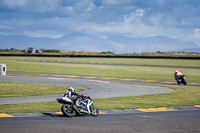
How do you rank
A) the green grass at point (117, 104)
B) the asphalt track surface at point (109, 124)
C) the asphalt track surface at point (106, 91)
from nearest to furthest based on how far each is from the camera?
the asphalt track surface at point (109, 124)
the green grass at point (117, 104)
the asphalt track surface at point (106, 91)

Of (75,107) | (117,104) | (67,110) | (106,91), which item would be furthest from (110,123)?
(106,91)

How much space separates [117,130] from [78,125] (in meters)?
1.70

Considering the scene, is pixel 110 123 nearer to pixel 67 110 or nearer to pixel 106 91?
pixel 67 110

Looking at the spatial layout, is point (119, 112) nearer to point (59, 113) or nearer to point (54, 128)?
point (59, 113)

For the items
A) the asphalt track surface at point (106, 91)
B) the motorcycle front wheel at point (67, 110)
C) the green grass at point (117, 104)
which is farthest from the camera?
the asphalt track surface at point (106, 91)

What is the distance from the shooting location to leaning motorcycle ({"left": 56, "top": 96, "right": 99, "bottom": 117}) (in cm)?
1440

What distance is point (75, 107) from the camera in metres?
14.5

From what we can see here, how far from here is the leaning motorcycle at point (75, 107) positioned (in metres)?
14.4

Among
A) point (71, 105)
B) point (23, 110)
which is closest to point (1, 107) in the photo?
point (23, 110)

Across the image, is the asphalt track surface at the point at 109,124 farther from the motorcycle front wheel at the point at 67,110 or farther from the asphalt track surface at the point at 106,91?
the asphalt track surface at the point at 106,91

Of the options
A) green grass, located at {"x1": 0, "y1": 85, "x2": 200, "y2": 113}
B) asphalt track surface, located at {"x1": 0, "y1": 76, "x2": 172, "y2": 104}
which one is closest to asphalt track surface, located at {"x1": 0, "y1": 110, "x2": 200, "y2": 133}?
green grass, located at {"x1": 0, "y1": 85, "x2": 200, "y2": 113}

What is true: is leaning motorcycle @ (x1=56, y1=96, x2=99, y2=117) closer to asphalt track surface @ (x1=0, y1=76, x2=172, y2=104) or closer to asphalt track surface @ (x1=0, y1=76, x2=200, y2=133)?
asphalt track surface @ (x1=0, y1=76, x2=200, y2=133)

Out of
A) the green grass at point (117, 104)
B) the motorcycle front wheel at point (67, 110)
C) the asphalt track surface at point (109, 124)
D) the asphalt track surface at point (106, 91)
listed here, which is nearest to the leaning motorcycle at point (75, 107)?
the motorcycle front wheel at point (67, 110)

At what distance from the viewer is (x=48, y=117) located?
14.5 meters
